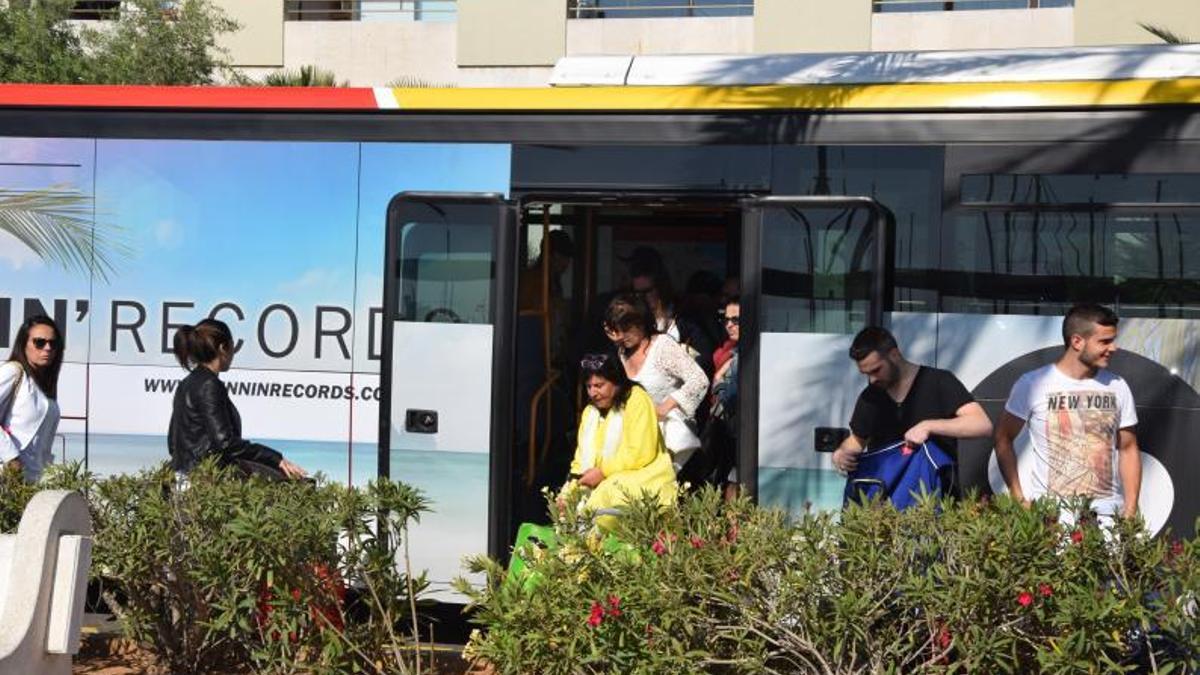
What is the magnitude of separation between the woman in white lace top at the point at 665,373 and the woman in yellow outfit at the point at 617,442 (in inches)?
22.9

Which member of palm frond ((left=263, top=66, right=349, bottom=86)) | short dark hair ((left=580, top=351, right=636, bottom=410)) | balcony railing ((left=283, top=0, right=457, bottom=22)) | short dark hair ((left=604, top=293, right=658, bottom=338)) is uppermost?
balcony railing ((left=283, top=0, right=457, bottom=22))

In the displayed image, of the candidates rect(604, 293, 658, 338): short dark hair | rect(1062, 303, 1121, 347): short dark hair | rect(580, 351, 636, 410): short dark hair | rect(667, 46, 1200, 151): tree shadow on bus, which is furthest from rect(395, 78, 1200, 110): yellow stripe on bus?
rect(580, 351, 636, 410): short dark hair

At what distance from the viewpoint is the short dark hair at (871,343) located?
786cm

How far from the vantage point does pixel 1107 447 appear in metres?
7.43

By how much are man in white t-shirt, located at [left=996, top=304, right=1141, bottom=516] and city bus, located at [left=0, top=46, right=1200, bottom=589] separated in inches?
18.2

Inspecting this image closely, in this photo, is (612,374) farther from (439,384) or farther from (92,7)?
(92,7)

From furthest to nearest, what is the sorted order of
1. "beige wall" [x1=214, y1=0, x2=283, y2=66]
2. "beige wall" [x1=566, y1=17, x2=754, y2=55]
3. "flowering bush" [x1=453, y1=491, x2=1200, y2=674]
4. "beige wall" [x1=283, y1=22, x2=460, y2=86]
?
"beige wall" [x1=214, y1=0, x2=283, y2=66]
"beige wall" [x1=283, y1=22, x2=460, y2=86]
"beige wall" [x1=566, y1=17, x2=754, y2=55]
"flowering bush" [x1=453, y1=491, x2=1200, y2=674]

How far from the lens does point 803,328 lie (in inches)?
328

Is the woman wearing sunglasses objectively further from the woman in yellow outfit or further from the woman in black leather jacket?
the woman in yellow outfit

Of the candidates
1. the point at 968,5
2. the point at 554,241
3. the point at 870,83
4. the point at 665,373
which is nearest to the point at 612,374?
the point at 665,373

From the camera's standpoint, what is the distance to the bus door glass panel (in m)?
8.76

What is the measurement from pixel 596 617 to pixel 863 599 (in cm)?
96

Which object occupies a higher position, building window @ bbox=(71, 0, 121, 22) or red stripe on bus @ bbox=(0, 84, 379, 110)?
building window @ bbox=(71, 0, 121, 22)

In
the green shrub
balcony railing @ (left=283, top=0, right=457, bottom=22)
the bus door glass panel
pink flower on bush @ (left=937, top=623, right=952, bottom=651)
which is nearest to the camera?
pink flower on bush @ (left=937, top=623, right=952, bottom=651)
